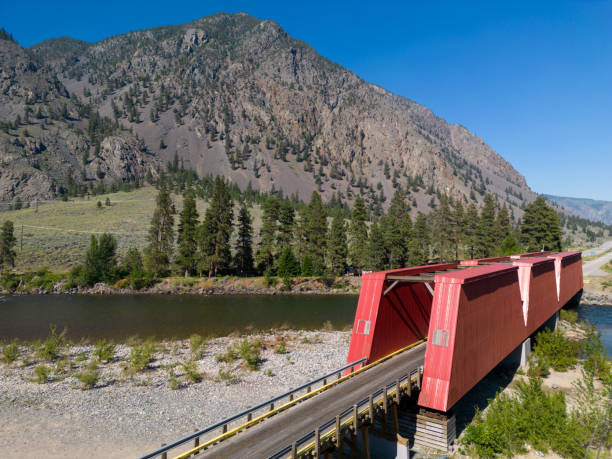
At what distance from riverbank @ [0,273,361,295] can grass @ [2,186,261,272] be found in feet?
23.2

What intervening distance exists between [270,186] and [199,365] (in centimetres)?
17251

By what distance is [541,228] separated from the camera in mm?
63312

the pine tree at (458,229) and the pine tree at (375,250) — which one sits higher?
the pine tree at (458,229)

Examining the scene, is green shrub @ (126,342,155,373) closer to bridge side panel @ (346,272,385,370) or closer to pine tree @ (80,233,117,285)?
bridge side panel @ (346,272,385,370)

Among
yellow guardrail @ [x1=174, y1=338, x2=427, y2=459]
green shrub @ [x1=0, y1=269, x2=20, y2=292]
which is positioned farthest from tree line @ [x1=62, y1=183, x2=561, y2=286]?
yellow guardrail @ [x1=174, y1=338, x2=427, y2=459]

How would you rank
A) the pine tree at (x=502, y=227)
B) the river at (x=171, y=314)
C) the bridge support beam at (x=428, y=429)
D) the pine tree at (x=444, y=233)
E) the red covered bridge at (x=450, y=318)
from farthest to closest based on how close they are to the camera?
the pine tree at (x=502, y=227) < the pine tree at (x=444, y=233) < the river at (x=171, y=314) < the bridge support beam at (x=428, y=429) < the red covered bridge at (x=450, y=318)

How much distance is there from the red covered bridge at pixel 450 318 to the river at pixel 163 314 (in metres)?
18.0

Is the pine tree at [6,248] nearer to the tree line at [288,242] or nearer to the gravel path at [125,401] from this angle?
the tree line at [288,242]

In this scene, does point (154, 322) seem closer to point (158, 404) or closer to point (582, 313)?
point (158, 404)

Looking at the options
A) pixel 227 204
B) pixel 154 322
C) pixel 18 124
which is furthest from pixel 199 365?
pixel 18 124

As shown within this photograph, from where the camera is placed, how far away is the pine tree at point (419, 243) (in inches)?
2454

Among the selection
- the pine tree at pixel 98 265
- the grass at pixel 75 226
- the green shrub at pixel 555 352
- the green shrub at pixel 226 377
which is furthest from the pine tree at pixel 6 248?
the green shrub at pixel 555 352

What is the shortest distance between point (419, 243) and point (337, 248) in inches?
679

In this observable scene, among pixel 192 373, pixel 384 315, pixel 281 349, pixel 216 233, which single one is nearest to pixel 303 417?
pixel 384 315
